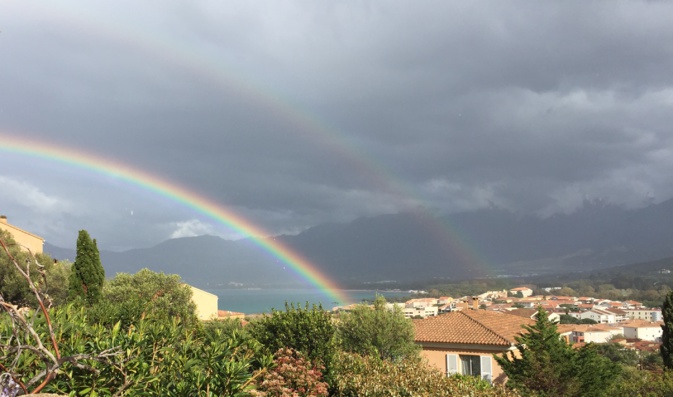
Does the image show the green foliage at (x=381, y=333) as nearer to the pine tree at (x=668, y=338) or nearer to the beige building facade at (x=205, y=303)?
the pine tree at (x=668, y=338)

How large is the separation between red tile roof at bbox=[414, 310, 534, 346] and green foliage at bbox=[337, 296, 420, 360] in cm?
153

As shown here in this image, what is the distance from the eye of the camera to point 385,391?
8828 millimetres

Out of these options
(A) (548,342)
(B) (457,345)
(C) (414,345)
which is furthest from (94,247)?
(A) (548,342)

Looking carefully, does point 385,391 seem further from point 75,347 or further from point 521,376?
point 521,376

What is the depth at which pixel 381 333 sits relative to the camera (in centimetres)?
2484

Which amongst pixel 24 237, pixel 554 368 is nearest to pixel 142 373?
pixel 554 368

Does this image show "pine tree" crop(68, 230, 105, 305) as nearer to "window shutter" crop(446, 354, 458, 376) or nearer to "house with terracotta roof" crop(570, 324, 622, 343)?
"window shutter" crop(446, 354, 458, 376)

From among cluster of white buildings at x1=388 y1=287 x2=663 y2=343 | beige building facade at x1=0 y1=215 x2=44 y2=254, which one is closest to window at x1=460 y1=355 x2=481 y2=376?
beige building facade at x1=0 y1=215 x2=44 y2=254

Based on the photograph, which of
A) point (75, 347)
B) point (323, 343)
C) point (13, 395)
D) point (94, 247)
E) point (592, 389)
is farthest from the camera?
point (94, 247)

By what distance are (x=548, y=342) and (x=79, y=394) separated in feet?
49.7

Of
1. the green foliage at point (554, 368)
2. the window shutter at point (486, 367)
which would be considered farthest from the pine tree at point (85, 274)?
the window shutter at point (486, 367)

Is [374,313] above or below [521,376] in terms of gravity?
above

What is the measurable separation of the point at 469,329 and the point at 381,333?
482cm

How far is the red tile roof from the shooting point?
79.8 ft
